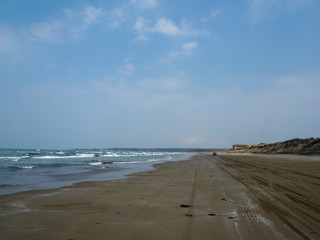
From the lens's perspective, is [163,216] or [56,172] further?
[56,172]

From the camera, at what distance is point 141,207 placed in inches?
241

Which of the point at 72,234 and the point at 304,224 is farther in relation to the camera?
the point at 304,224

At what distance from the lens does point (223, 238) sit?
392cm

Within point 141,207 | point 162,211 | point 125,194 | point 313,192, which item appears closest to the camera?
point 162,211

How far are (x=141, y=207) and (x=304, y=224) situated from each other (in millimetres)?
3678

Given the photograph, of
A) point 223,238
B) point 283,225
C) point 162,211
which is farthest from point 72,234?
point 283,225

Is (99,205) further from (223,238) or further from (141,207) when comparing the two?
(223,238)

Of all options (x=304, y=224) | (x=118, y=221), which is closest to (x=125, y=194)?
(x=118, y=221)

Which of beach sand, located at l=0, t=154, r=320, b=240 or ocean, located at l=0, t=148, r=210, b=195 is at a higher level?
beach sand, located at l=0, t=154, r=320, b=240

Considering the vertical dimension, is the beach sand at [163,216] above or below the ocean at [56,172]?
above

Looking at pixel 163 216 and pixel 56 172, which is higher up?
pixel 163 216

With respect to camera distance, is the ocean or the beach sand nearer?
the beach sand

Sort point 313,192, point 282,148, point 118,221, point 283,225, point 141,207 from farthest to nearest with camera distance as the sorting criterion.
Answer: point 282,148 < point 313,192 < point 141,207 < point 118,221 < point 283,225

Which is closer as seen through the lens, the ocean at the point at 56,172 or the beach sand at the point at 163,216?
the beach sand at the point at 163,216
